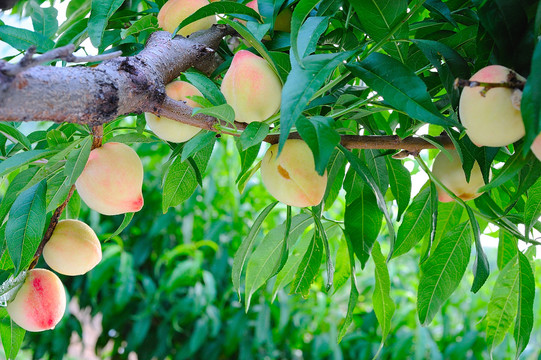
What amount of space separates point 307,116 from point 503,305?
238 millimetres

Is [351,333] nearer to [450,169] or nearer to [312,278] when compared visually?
[312,278]

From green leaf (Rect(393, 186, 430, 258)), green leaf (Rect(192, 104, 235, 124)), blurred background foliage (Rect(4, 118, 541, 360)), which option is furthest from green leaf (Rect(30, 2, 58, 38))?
blurred background foliage (Rect(4, 118, 541, 360))

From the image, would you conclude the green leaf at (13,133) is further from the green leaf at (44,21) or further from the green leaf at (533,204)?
the green leaf at (533,204)

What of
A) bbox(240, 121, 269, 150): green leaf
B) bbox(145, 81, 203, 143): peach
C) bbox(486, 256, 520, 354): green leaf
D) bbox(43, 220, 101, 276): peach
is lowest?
bbox(43, 220, 101, 276): peach

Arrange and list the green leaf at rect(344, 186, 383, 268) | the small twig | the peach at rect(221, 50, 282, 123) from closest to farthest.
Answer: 1. the small twig
2. the peach at rect(221, 50, 282, 123)
3. the green leaf at rect(344, 186, 383, 268)

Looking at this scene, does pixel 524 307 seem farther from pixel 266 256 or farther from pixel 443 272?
pixel 266 256

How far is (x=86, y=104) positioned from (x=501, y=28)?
0.20 m

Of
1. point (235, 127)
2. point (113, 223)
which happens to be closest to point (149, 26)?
point (235, 127)

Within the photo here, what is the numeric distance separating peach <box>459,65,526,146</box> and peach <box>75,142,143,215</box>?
0.23 metres

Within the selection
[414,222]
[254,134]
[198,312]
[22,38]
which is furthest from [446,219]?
[198,312]

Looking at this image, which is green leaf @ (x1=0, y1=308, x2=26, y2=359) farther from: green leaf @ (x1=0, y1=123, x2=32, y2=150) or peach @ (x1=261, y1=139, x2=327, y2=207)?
peach @ (x1=261, y1=139, x2=327, y2=207)

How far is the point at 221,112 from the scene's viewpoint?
309 millimetres

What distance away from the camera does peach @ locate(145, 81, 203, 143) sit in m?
0.36

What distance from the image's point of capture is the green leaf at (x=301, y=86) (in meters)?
0.24
